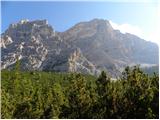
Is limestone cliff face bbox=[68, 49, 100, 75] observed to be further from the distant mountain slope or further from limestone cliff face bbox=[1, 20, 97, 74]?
the distant mountain slope

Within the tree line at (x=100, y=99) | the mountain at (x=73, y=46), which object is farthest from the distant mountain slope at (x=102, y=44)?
the tree line at (x=100, y=99)

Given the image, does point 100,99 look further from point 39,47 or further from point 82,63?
point 39,47

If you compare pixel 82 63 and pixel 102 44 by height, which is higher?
pixel 102 44

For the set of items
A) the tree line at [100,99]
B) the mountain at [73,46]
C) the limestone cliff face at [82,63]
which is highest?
the mountain at [73,46]

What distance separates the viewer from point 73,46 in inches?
3428

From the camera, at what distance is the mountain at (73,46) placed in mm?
82438

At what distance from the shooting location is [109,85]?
311 inches

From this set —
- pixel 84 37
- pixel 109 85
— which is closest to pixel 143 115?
pixel 109 85

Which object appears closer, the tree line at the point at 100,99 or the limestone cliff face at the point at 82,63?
the tree line at the point at 100,99

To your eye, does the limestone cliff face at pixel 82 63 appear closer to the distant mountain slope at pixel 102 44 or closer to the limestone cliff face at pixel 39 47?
the limestone cliff face at pixel 39 47

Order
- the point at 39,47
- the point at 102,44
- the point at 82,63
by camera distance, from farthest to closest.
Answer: the point at 102,44 → the point at 39,47 → the point at 82,63

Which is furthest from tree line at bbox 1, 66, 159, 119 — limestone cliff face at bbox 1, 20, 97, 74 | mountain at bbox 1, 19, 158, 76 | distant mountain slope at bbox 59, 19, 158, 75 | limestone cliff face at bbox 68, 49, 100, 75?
distant mountain slope at bbox 59, 19, 158, 75

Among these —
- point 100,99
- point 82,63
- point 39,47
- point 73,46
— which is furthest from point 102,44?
point 100,99

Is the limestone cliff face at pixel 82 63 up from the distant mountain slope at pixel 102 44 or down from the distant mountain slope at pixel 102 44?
down
